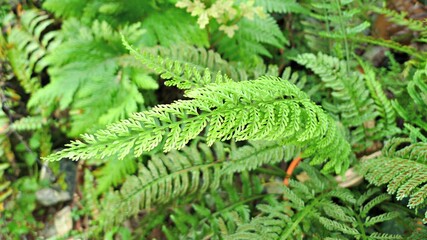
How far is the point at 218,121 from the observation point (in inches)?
42.4

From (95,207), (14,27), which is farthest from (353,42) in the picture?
(14,27)

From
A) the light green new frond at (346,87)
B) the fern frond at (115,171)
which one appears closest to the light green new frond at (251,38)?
the light green new frond at (346,87)

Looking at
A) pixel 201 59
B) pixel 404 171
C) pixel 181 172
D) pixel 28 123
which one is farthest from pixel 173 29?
pixel 404 171

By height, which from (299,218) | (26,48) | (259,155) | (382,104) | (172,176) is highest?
(26,48)

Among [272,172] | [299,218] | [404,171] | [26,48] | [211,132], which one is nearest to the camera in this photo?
[211,132]

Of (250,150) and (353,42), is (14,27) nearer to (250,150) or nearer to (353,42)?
(250,150)

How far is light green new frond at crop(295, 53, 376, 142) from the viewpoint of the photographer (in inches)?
72.4

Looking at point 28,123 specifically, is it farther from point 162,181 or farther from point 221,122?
point 221,122

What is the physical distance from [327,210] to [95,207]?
1.36 m

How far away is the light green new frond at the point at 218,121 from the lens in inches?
41.3

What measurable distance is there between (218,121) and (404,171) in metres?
0.73

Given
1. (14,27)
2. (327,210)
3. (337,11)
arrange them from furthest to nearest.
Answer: (14,27) < (337,11) < (327,210)

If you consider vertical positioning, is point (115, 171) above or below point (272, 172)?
below

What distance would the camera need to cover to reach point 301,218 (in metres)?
1.62
